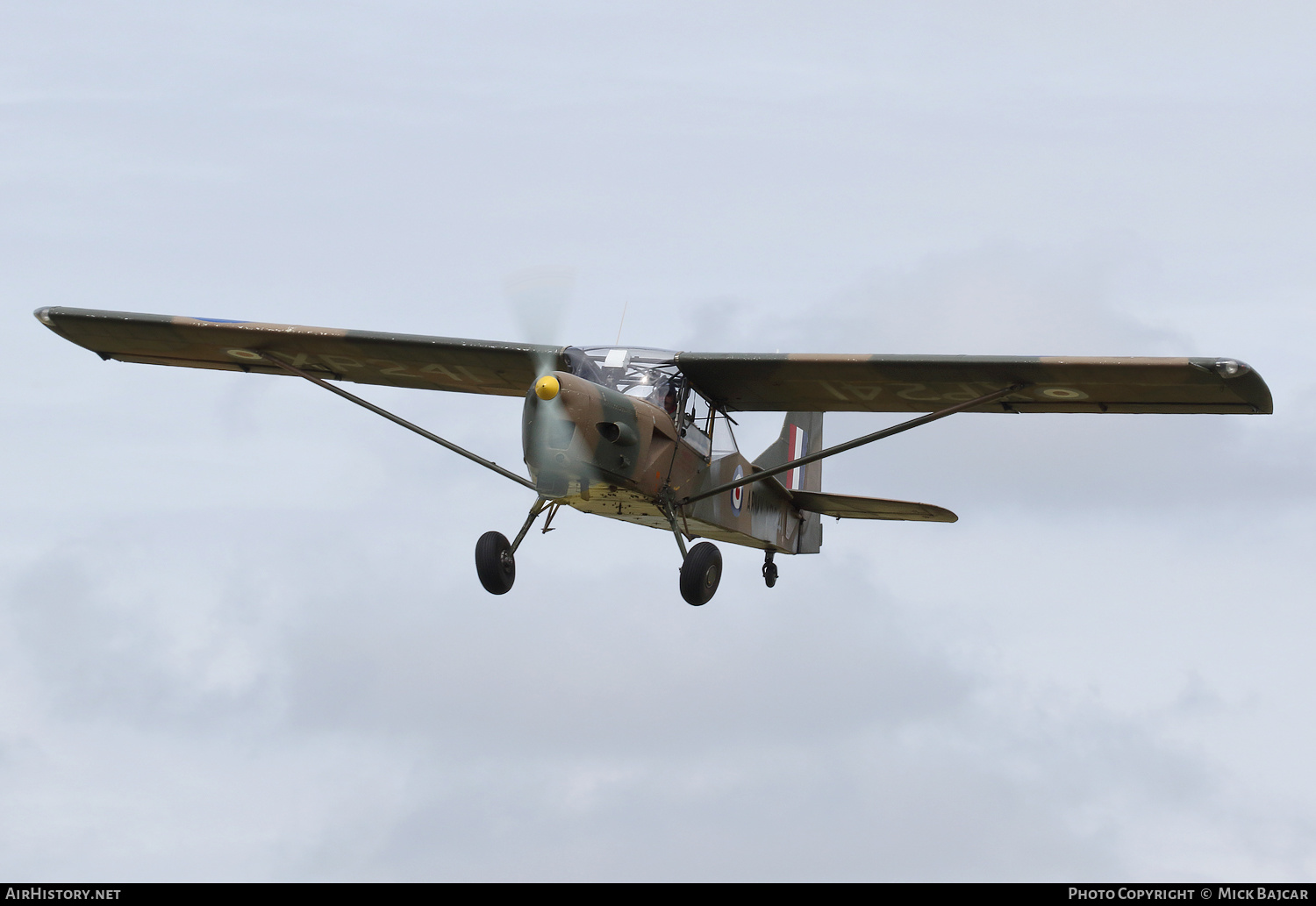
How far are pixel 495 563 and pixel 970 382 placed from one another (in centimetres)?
514

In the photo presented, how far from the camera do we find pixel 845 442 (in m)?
17.7

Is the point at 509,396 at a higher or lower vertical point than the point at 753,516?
higher

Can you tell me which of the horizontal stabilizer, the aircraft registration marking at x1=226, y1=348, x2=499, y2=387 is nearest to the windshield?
the aircraft registration marking at x1=226, y1=348, x2=499, y2=387

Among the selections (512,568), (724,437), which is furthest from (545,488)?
(724,437)

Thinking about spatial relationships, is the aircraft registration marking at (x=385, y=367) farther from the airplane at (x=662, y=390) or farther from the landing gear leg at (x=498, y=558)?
the landing gear leg at (x=498, y=558)

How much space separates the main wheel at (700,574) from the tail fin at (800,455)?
4090mm

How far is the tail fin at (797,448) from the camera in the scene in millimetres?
21578

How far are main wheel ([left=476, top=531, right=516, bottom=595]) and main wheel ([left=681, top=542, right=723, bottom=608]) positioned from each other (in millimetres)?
1718

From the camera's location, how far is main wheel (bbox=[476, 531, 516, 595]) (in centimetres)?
1695

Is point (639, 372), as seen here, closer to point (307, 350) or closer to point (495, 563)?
point (495, 563)

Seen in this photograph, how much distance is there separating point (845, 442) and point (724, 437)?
4.60 ft

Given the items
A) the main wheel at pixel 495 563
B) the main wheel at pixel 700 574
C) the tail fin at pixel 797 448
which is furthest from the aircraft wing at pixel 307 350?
the tail fin at pixel 797 448

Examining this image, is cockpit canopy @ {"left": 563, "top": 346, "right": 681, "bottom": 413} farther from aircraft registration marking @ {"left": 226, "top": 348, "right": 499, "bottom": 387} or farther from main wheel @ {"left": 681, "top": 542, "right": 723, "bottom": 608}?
aircraft registration marking @ {"left": 226, "top": 348, "right": 499, "bottom": 387}
